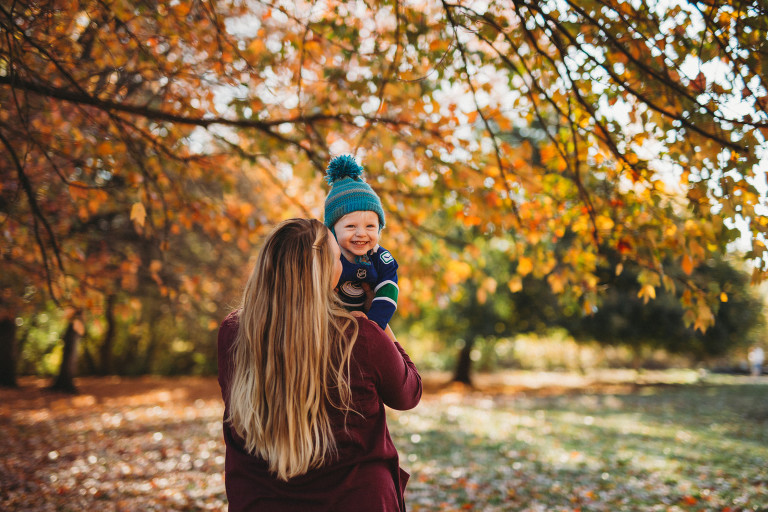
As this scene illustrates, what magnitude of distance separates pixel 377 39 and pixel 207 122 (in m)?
1.59

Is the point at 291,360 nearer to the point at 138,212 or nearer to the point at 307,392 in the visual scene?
the point at 307,392

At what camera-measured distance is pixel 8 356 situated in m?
15.0

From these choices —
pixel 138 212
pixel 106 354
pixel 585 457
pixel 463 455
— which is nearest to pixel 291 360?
pixel 138 212

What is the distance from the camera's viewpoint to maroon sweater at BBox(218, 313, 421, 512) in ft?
6.11

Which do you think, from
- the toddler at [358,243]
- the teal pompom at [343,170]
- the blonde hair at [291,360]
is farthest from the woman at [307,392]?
the teal pompom at [343,170]

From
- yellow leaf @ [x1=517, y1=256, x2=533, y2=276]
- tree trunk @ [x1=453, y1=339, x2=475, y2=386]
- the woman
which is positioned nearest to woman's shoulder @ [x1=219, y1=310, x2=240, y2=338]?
the woman

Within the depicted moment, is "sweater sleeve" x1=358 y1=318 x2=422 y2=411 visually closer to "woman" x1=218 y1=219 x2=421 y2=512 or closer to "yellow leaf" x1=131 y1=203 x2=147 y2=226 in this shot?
"woman" x1=218 y1=219 x2=421 y2=512

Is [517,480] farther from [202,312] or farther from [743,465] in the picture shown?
[202,312]

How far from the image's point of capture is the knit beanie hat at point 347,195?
2.46 m

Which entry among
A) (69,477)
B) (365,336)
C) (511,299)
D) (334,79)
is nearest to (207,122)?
(334,79)

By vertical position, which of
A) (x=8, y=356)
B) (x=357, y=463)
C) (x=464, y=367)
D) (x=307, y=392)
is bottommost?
(x=464, y=367)

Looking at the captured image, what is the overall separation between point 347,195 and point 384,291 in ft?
1.75

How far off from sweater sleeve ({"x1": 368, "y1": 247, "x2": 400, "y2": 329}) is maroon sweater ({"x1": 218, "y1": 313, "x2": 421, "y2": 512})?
14 centimetres

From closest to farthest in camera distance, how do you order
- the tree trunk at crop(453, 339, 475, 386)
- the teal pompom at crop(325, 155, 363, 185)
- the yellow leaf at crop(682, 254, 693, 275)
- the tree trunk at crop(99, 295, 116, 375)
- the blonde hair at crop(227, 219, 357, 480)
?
1. the blonde hair at crop(227, 219, 357, 480)
2. the teal pompom at crop(325, 155, 363, 185)
3. the yellow leaf at crop(682, 254, 693, 275)
4. the tree trunk at crop(99, 295, 116, 375)
5. the tree trunk at crop(453, 339, 475, 386)
